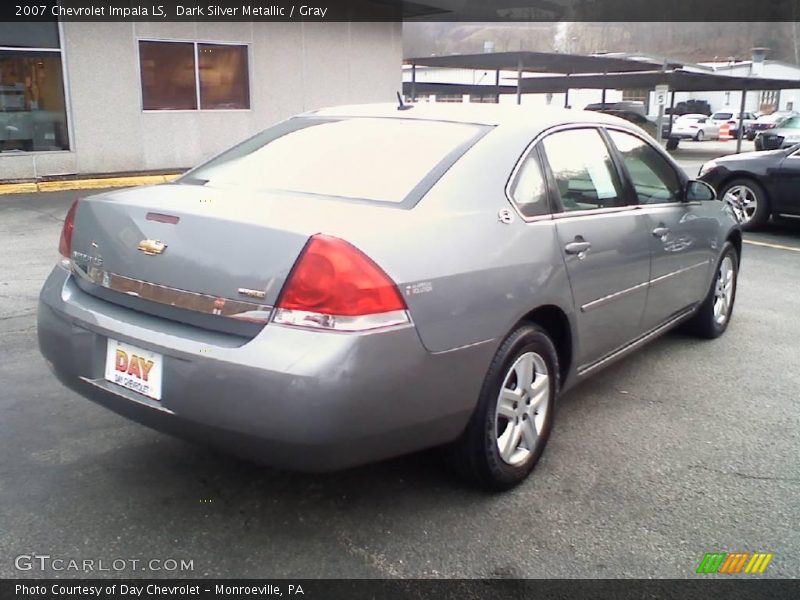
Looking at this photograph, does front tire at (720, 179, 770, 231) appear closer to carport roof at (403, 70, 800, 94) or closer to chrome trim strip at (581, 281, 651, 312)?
chrome trim strip at (581, 281, 651, 312)

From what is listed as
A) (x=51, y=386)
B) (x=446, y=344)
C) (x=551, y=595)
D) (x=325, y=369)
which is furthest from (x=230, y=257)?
(x=51, y=386)

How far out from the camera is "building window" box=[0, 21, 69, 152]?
12617 mm

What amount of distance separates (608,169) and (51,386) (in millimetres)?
3164

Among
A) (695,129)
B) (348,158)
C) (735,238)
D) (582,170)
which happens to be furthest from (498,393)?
(695,129)

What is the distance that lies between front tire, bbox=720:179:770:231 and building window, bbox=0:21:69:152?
1100cm

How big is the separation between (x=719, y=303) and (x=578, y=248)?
8.03 ft

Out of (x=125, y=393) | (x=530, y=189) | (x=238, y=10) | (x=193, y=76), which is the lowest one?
(x=125, y=393)

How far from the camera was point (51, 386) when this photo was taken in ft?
13.3

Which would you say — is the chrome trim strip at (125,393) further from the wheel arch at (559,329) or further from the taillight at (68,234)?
the wheel arch at (559,329)

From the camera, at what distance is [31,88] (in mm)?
12914

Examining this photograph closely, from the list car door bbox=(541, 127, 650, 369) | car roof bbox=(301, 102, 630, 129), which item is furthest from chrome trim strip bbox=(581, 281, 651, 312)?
car roof bbox=(301, 102, 630, 129)

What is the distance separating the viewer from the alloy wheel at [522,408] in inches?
120

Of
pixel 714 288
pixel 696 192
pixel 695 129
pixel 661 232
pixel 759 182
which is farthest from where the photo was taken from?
pixel 695 129

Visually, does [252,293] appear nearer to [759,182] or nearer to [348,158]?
[348,158]
